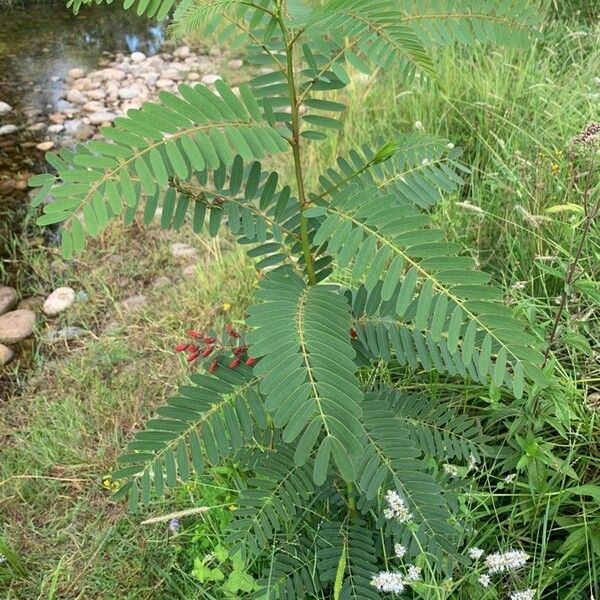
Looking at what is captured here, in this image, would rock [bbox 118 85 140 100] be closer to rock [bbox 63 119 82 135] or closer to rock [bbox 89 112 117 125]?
rock [bbox 89 112 117 125]

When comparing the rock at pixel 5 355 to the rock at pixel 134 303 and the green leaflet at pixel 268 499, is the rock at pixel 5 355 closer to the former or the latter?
the rock at pixel 134 303

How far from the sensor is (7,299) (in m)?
2.89

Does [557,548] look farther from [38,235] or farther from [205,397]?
[38,235]

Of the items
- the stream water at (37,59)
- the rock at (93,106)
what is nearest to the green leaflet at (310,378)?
the stream water at (37,59)

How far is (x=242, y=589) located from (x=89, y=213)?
3.02 ft

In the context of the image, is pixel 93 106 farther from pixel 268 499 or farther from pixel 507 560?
pixel 507 560

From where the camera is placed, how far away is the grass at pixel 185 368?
1.48 meters

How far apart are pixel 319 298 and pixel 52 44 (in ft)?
→ 17.1

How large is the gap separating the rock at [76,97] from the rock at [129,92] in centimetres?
25

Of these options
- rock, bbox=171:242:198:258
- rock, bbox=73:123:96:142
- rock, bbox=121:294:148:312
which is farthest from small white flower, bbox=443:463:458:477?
rock, bbox=73:123:96:142

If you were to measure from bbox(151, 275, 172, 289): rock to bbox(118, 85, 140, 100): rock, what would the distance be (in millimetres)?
2275

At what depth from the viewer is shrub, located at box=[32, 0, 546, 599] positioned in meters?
0.89

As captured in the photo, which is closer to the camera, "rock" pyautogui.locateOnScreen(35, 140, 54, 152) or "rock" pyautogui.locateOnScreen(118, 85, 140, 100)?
"rock" pyautogui.locateOnScreen(35, 140, 54, 152)

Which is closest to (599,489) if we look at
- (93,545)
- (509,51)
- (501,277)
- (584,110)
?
(501,277)
